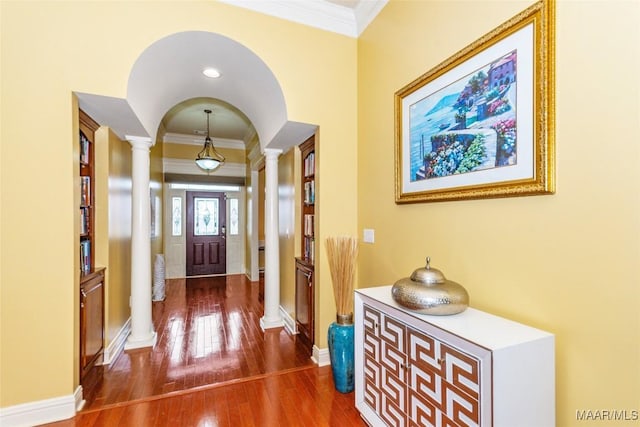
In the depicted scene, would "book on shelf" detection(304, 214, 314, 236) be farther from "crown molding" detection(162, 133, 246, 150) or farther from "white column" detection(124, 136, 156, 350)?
"crown molding" detection(162, 133, 246, 150)

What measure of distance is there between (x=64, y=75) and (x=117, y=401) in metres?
2.30

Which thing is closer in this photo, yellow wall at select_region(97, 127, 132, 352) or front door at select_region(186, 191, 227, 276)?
yellow wall at select_region(97, 127, 132, 352)

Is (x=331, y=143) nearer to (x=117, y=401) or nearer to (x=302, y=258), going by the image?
(x=302, y=258)

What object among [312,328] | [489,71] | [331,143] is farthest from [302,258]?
[489,71]

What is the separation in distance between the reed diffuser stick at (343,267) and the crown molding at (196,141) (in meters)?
4.91

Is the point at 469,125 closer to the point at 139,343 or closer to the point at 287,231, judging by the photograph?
the point at 287,231

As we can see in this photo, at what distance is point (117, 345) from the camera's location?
2.82 m

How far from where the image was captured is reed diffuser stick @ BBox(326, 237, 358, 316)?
218 centimetres

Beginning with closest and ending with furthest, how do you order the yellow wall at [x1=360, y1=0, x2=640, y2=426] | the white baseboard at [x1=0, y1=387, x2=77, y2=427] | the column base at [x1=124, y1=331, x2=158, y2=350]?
the yellow wall at [x1=360, y1=0, x2=640, y2=426] < the white baseboard at [x1=0, y1=387, x2=77, y2=427] < the column base at [x1=124, y1=331, x2=158, y2=350]

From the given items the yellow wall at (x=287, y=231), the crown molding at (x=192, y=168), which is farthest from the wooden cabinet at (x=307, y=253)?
the crown molding at (x=192, y=168)

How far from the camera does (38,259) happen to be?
184cm

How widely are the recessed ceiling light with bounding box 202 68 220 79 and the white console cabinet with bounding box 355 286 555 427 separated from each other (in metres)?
2.43

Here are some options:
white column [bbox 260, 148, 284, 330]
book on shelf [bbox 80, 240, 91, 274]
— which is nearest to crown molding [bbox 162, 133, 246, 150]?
white column [bbox 260, 148, 284, 330]

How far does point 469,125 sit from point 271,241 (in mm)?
2437
